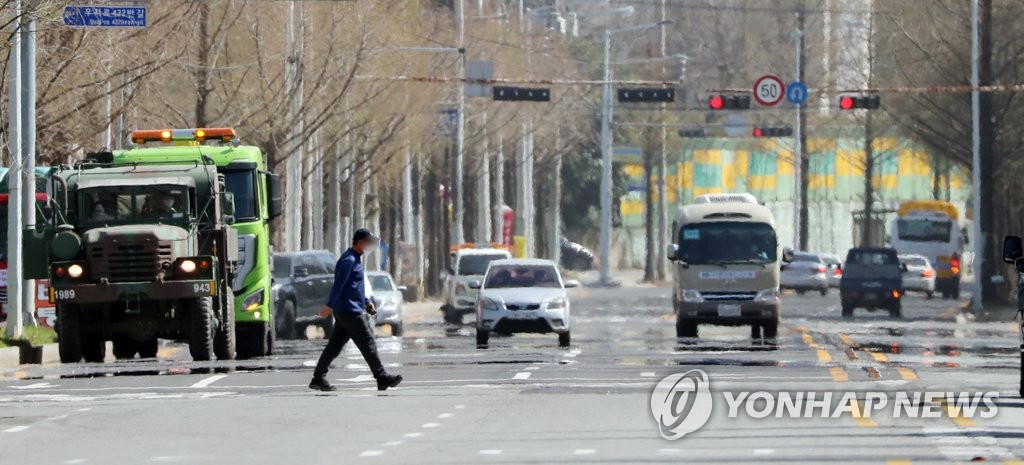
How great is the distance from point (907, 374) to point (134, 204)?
34.2 feet

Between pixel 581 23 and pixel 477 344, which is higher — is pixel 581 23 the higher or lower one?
the higher one

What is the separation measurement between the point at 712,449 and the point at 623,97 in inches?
1733

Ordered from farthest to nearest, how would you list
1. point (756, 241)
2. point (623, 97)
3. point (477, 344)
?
1. point (623, 97)
2. point (756, 241)
3. point (477, 344)

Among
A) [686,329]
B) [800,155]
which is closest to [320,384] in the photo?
[686,329]

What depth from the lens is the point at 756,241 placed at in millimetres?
39969

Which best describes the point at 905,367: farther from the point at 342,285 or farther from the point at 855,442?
the point at 855,442

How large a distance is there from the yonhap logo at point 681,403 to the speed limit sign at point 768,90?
4155cm

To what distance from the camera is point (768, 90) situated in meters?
68.2

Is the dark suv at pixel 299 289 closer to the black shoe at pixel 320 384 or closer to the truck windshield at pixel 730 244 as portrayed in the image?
the truck windshield at pixel 730 244

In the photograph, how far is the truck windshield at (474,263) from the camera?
52.2m

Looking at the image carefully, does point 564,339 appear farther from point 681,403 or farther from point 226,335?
point 681,403

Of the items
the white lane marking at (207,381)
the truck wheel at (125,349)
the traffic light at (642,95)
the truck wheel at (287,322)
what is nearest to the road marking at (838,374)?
the white lane marking at (207,381)

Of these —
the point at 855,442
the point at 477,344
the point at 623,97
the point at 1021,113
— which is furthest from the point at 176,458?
the point at 1021,113

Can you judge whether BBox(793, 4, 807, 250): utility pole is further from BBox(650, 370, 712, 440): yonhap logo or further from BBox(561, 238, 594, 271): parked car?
BBox(650, 370, 712, 440): yonhap logo
